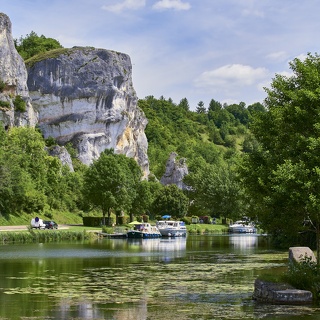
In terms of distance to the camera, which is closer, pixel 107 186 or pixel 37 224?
pixel 37 224

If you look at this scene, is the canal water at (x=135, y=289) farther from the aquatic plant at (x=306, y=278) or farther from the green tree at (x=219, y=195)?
the green tree at (x=219, y=195)

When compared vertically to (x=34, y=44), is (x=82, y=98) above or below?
below

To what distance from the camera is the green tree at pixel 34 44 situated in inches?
6811

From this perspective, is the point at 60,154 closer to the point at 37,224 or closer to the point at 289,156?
the point at 37,224

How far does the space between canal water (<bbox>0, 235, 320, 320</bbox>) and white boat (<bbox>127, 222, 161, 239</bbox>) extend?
41.3 meters

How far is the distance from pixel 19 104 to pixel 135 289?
4079 inches

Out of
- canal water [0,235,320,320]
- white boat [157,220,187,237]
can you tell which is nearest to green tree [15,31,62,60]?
white boat [157,220,187,237]

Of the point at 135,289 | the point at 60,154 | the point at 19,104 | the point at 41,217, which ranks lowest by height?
the point at 135,289

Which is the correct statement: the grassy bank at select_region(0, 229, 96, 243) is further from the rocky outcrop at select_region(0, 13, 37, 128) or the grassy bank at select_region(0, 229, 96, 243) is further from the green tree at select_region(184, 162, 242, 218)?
the green tree at select_region(184, 162, 242, 218)

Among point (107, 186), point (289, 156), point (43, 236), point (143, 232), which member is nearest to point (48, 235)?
point (43, 236)

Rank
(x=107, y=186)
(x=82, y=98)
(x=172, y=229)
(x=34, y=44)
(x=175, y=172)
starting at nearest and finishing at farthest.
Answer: (x=172, y=229)
(x=107, y=186)
(x=82, y=98)
(x=175, y=172)
(x=34, y=44)

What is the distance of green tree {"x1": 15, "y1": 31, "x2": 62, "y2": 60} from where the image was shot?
173000 millimetres

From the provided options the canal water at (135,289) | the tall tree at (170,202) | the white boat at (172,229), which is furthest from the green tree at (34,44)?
the canal water at (135,289)

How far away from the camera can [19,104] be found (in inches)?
4902
